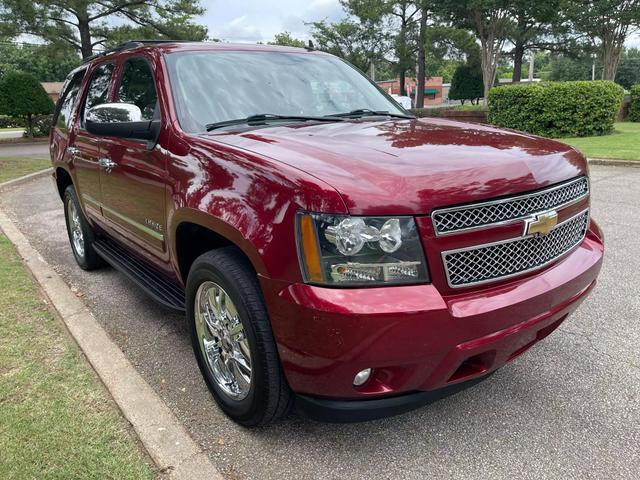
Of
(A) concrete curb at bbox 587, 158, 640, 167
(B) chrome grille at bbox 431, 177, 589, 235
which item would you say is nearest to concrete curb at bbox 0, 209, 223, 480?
(B) chrome grille at bbox 431, 177, 589, 235

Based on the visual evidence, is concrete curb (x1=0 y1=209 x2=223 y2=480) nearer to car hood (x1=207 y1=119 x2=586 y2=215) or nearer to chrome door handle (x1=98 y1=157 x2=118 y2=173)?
chrome door handle (x1=98 y1=157 x2=118 y2=173)

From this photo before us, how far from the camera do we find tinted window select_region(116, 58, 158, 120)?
3.30 meters

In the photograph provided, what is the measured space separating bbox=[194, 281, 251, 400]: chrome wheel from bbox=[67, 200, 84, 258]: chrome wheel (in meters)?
2.75

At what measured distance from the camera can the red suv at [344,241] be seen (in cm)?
195

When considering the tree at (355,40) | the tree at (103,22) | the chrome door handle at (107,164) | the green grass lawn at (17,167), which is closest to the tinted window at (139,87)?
the chrome door handle at (107,164)

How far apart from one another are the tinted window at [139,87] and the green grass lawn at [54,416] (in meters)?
1.63

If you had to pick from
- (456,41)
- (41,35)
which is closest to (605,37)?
(456,41)

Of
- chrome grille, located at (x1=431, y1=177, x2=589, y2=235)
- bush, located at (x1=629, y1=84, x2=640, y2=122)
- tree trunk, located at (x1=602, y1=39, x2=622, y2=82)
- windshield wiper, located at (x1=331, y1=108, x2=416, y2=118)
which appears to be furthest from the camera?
tree trunk, located at (x1=602, y1=39, x2=622, y2=82)

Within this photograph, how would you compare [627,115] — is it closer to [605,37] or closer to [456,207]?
[605,37]

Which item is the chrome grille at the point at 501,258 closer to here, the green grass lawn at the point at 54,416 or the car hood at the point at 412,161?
the car hood at the point at 412,161

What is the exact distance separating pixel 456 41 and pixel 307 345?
31.5 meters

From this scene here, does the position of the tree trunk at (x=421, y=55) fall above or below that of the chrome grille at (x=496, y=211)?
above

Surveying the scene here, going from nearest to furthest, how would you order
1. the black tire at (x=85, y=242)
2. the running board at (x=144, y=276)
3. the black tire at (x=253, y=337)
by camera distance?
the black tire at (x=253, y=337)
the running board at (x=144, y=276)
the black tire at (x=85, y=242)

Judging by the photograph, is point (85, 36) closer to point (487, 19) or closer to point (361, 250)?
point (487, 19)
